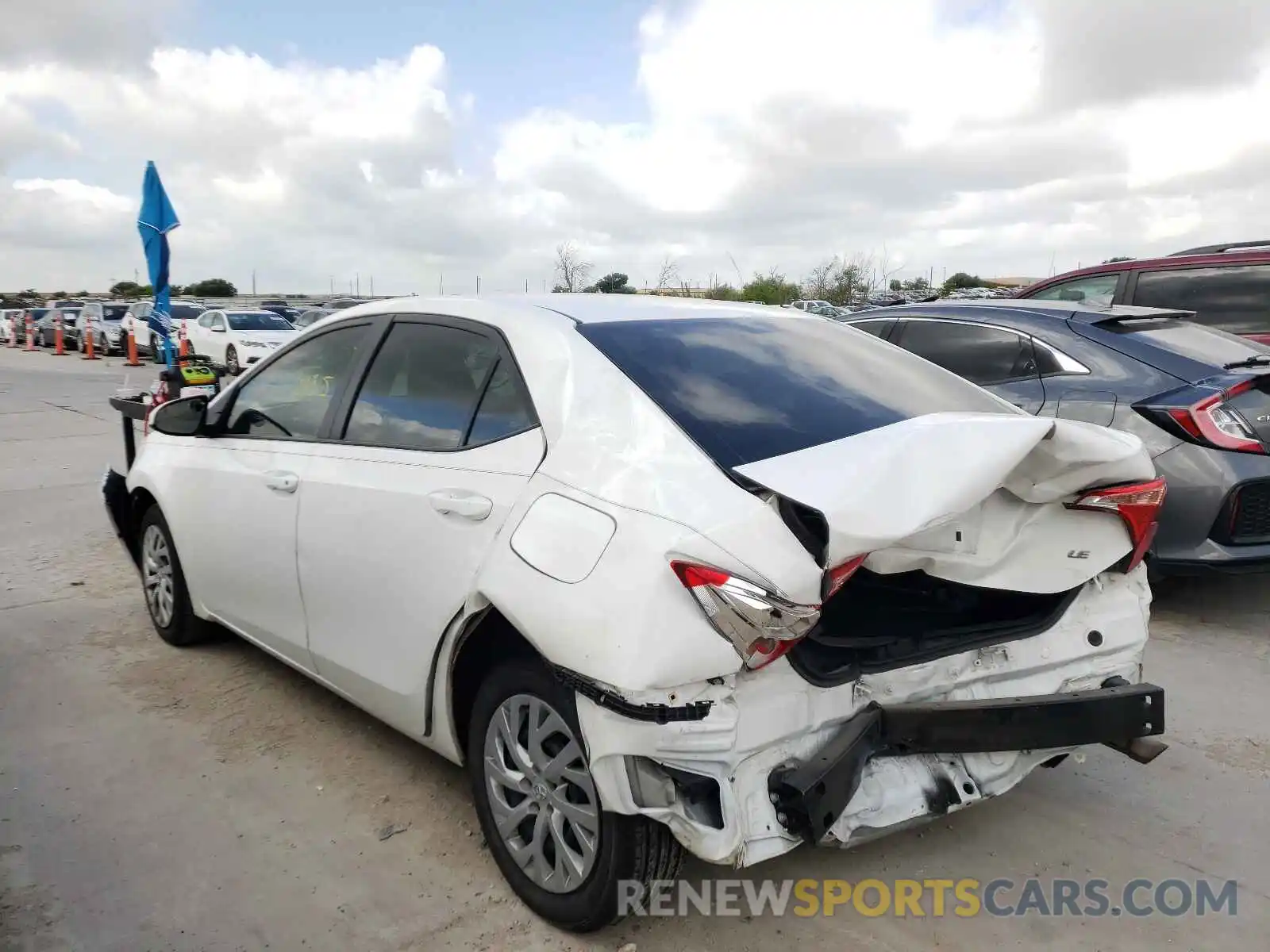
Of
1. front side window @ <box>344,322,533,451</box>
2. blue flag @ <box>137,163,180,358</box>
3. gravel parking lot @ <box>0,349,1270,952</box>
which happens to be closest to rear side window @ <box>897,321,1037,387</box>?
gravel parking lot @ <box>0,349,1270,952</box>

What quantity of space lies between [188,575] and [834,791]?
318 centimetres

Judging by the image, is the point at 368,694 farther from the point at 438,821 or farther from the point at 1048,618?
the point at 1048,618

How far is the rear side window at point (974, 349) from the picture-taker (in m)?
5.48

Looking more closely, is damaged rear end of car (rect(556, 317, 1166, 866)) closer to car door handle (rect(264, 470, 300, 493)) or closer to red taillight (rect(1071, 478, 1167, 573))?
red taillight (rect(1071, 478, 1167, 573))

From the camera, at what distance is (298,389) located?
3748mm

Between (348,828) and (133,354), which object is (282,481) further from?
(133,354)

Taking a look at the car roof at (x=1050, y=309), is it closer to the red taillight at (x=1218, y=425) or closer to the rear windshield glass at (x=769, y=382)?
the red taillight at (x=1218, y=425)

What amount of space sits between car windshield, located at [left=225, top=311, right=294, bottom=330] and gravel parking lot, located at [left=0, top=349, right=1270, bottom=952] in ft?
62.6

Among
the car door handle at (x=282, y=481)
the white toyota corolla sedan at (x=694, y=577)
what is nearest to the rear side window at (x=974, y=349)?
the white toyota corolla sedan at (x=694, y=577)

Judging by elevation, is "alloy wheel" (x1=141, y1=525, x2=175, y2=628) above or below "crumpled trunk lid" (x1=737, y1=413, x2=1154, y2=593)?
below

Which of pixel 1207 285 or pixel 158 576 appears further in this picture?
pixel 1207 285

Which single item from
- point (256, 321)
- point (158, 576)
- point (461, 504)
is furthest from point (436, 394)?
point (256, 321)

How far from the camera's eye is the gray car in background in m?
4.66

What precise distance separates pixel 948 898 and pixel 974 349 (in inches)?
149
